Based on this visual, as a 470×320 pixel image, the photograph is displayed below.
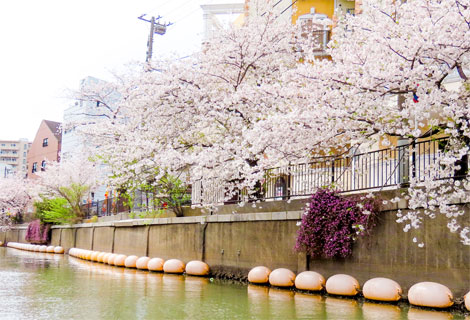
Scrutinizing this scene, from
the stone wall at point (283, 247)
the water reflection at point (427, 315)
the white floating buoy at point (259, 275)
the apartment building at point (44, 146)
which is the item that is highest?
the apartment building at point (44, 146)

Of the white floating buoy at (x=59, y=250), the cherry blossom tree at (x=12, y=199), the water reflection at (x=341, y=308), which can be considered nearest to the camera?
the water reflection at (x=341, y=308)

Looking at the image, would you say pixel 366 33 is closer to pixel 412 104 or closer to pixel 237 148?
pixel 412 104

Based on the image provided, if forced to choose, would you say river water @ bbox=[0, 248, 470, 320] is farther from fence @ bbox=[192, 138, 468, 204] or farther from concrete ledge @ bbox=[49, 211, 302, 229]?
fence @ bbox=[192, 138, 468, 204]

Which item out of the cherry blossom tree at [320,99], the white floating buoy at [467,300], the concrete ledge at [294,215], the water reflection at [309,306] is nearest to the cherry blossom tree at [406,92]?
the cherry blossom tree at [320,99]

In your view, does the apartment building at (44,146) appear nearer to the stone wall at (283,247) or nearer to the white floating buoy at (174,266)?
the stone wall at (283,247)

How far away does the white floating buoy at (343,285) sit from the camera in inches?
524

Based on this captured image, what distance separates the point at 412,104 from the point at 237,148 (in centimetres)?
605

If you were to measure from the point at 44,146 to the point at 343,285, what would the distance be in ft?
210

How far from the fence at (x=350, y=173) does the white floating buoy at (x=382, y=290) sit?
91.4 inches

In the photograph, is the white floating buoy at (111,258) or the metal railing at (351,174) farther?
the white floating buoy at (111,258)

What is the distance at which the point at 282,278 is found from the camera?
1534 cm

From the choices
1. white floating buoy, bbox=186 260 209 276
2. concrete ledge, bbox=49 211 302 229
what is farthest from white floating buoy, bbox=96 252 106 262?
white floating buoy, bbox=186 260 209 276

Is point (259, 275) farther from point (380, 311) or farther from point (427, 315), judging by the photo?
point (427, 315)

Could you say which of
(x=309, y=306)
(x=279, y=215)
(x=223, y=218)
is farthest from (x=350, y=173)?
(x=309, y=306)
